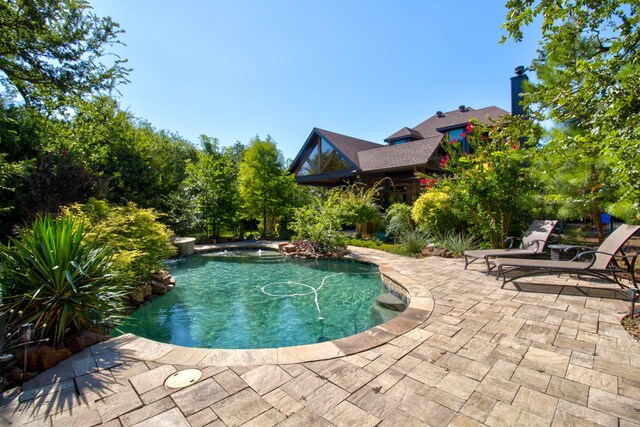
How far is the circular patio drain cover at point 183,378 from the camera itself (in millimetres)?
2156

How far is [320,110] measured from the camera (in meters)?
19.3

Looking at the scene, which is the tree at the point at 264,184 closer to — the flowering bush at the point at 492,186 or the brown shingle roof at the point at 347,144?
the brown shingle roof at the point at 347,144

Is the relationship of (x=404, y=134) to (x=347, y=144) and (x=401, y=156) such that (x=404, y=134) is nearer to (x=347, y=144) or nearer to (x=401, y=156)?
(x=347, y=144)

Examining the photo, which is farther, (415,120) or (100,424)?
(415,120)

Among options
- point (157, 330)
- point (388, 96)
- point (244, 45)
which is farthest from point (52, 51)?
point (388, 96)

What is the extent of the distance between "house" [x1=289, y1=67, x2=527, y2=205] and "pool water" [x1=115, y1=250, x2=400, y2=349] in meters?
7.50

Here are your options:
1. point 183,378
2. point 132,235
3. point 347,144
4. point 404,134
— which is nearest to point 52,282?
point 183,378

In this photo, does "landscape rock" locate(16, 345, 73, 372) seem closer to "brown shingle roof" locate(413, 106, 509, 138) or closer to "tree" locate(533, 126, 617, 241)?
"tree" locate(533, 126, 617, 241)

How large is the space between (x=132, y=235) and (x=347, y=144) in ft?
45.4

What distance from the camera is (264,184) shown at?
13.9m

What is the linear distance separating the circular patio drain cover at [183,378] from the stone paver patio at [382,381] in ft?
0.17

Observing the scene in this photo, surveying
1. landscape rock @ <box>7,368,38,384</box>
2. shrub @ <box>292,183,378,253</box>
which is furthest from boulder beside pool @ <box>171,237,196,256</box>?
landscape rock @ <box>7,368,38,384</box>

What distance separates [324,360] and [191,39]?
9.20 meters

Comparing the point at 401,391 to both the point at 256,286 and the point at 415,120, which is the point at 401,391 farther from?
the point at 415,120
